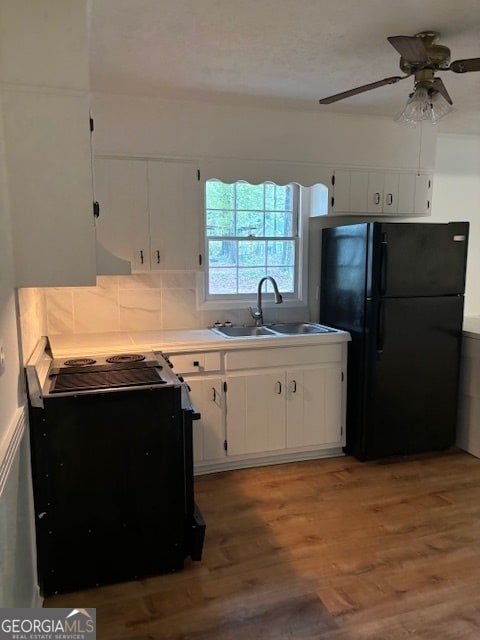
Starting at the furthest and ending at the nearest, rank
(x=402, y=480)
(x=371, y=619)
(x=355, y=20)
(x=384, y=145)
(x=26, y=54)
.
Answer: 1. (x=384, y=145)
2. (x=402, y=480)
3. (x=355, y=20)
4. (x=371, y=619)
5. (x=26, y=54)

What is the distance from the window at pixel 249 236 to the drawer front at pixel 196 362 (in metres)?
0.70

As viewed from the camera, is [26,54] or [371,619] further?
[371,619]

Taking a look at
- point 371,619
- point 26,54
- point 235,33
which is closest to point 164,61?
point 235,33

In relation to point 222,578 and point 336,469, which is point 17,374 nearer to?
point 222,578

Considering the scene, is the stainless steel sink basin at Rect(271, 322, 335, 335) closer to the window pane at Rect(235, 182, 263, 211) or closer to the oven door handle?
the window pane at Rect(235, 182, 263, 211)

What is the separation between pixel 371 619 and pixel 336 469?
1.38m

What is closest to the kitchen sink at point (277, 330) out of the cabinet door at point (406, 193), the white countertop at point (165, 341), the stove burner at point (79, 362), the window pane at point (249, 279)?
the white countertop at point (165, 341)

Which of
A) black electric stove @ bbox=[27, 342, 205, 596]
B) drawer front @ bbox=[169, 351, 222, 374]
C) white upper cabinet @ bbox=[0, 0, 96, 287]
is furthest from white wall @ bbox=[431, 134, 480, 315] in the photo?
white upper cabinet @ bbox=[0, 0, 96, 287]

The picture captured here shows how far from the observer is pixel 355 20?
212 cm

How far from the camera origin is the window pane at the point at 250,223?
3705mm

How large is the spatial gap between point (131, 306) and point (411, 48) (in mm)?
2336

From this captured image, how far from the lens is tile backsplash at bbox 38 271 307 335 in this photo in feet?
10.8

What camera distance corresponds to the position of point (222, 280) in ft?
12.2

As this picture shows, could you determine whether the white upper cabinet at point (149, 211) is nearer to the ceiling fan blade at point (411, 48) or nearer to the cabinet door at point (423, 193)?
the ceiling fan blade at point (411, 48)
